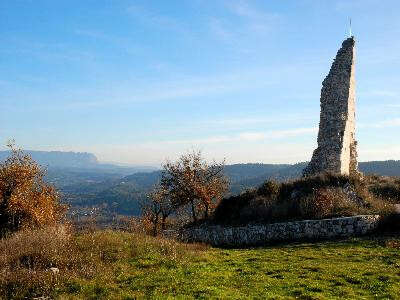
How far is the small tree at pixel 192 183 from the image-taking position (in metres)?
44.6

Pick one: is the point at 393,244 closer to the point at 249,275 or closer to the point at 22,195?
the point at 249,275

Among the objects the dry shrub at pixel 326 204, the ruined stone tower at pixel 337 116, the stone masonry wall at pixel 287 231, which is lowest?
the stone masonry wall at pixel 287 231

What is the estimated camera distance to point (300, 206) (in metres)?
31.5

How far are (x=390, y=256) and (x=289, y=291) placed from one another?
794cm

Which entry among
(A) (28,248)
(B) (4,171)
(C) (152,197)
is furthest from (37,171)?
(A) (28,248)

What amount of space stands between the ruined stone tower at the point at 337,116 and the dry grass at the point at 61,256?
19083 mm

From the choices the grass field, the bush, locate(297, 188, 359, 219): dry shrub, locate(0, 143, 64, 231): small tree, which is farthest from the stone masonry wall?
locate(0, 143, 64, 231): small tree

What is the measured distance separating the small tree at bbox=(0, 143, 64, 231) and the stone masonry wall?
35.3 ft

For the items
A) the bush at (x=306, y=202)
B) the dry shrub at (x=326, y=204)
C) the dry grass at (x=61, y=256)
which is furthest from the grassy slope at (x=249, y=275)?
the bush at (x=306, y=202)

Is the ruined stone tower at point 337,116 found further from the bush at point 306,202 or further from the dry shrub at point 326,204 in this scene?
the dry shrub at point 326,204

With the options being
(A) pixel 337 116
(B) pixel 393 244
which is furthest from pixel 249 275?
(A) pixel 337 116

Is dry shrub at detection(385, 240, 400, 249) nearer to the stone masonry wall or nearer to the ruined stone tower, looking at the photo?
the stone masonry wall

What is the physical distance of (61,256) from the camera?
61.2 ft

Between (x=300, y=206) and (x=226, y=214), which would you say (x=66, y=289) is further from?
(x=226, y=214)
